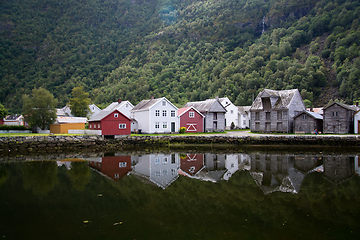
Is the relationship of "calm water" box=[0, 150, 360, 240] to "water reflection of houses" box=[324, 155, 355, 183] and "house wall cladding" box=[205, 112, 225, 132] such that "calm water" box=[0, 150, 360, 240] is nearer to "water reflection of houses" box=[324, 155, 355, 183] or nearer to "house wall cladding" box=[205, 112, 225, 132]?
"water reflection of houses" box=[324, 155, 355, 183]

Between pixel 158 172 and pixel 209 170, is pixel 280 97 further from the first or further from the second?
pixel 158 172

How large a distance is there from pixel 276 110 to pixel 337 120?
9.93 metres

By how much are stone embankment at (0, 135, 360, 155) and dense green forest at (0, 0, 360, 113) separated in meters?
52.9

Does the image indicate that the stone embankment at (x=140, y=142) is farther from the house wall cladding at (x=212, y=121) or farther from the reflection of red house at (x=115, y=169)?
the reflection of red house at (x=115, y=169)

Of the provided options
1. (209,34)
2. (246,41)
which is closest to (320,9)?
(246,41)

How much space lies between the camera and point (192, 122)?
49125mm

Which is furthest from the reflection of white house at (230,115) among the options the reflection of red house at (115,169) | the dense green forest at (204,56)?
the reflection of red house at (115,169)

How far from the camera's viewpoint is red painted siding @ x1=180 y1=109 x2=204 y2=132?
4853 centimetres

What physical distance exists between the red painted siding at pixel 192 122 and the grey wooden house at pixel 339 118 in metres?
21.7

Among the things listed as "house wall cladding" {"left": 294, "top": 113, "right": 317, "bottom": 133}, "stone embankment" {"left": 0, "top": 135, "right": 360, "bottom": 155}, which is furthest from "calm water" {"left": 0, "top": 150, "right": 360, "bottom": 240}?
"house wall cladding" {"left": 294, "top": 113, "right": 317, "bottom": 133}

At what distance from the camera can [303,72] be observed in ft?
318

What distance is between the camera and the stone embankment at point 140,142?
33.8 m

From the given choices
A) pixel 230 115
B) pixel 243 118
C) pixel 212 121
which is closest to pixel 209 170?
pixel 212 121

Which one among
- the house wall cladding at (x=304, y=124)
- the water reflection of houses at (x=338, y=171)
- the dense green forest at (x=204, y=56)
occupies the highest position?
the dense green forest at (x=204, y=56)
